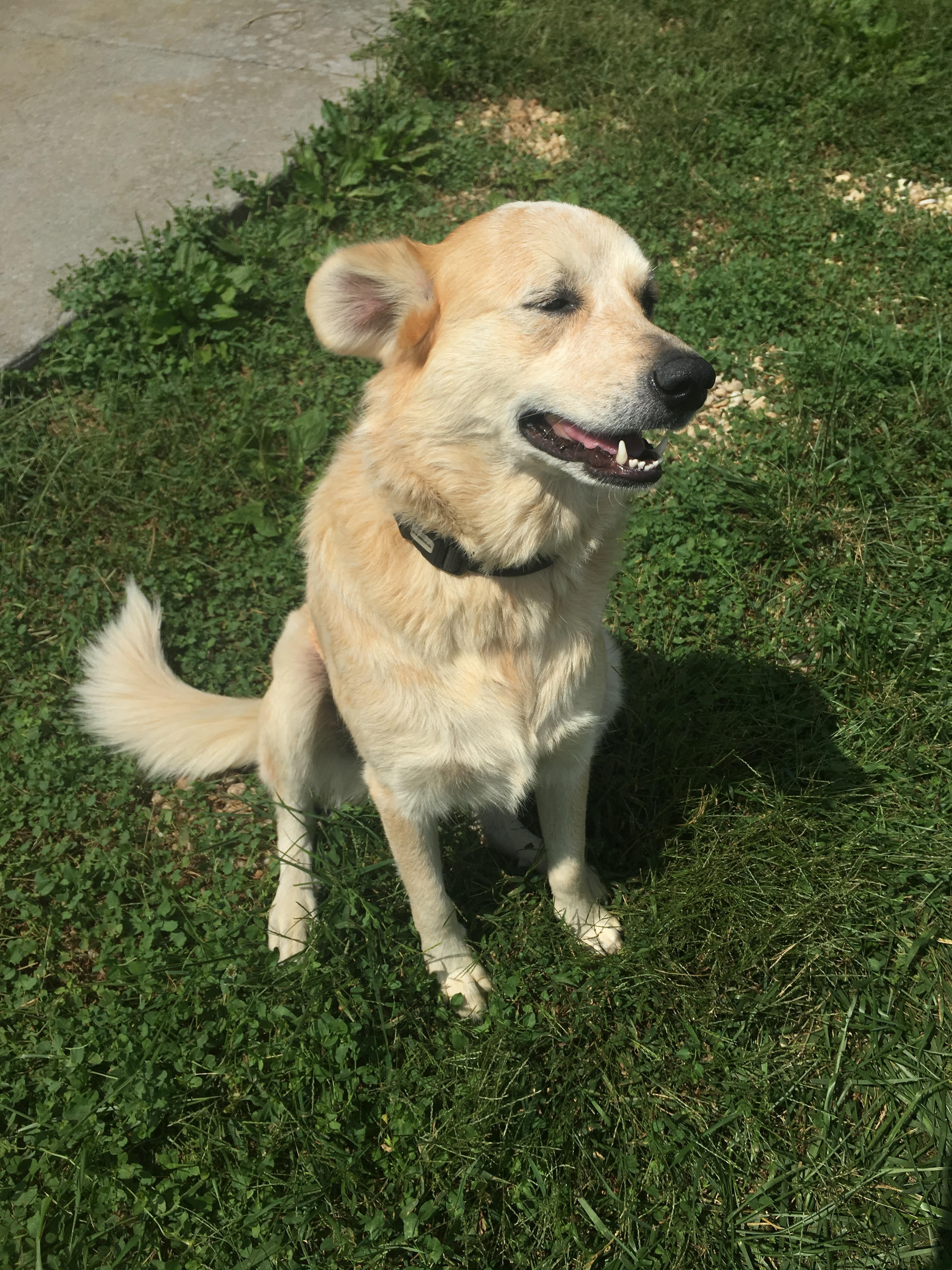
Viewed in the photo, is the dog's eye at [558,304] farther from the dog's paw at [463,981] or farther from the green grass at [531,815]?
the dog's paw at [463,981]

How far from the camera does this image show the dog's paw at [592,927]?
7.84 feet

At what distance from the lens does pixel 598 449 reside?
1.82m

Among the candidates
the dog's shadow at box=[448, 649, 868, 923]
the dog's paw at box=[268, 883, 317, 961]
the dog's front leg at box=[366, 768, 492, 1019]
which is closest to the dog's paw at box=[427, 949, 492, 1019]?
the dog's front leg at box=[366, 768, 492, 1019]

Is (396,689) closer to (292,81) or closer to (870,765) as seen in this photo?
(870,765)

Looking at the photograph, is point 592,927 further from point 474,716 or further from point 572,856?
point 474,716

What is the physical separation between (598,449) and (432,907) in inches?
47.6

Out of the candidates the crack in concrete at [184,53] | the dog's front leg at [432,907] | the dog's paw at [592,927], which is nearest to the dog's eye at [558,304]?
the dog's front leg at [432,907]

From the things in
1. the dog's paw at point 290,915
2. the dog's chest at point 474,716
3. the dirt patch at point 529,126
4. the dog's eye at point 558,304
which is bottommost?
the dog's paw at point 290,915

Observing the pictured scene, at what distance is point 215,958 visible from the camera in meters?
2.26

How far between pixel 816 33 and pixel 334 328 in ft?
15.2

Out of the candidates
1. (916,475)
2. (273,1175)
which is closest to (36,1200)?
(273,1175)

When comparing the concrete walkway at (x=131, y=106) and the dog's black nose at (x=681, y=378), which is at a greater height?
the dog's black nose at (x=681, y=378)

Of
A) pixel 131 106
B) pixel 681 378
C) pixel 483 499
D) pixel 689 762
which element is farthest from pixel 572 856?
pixel 131 106

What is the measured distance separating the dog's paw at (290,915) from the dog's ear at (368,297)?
5.01 feet
